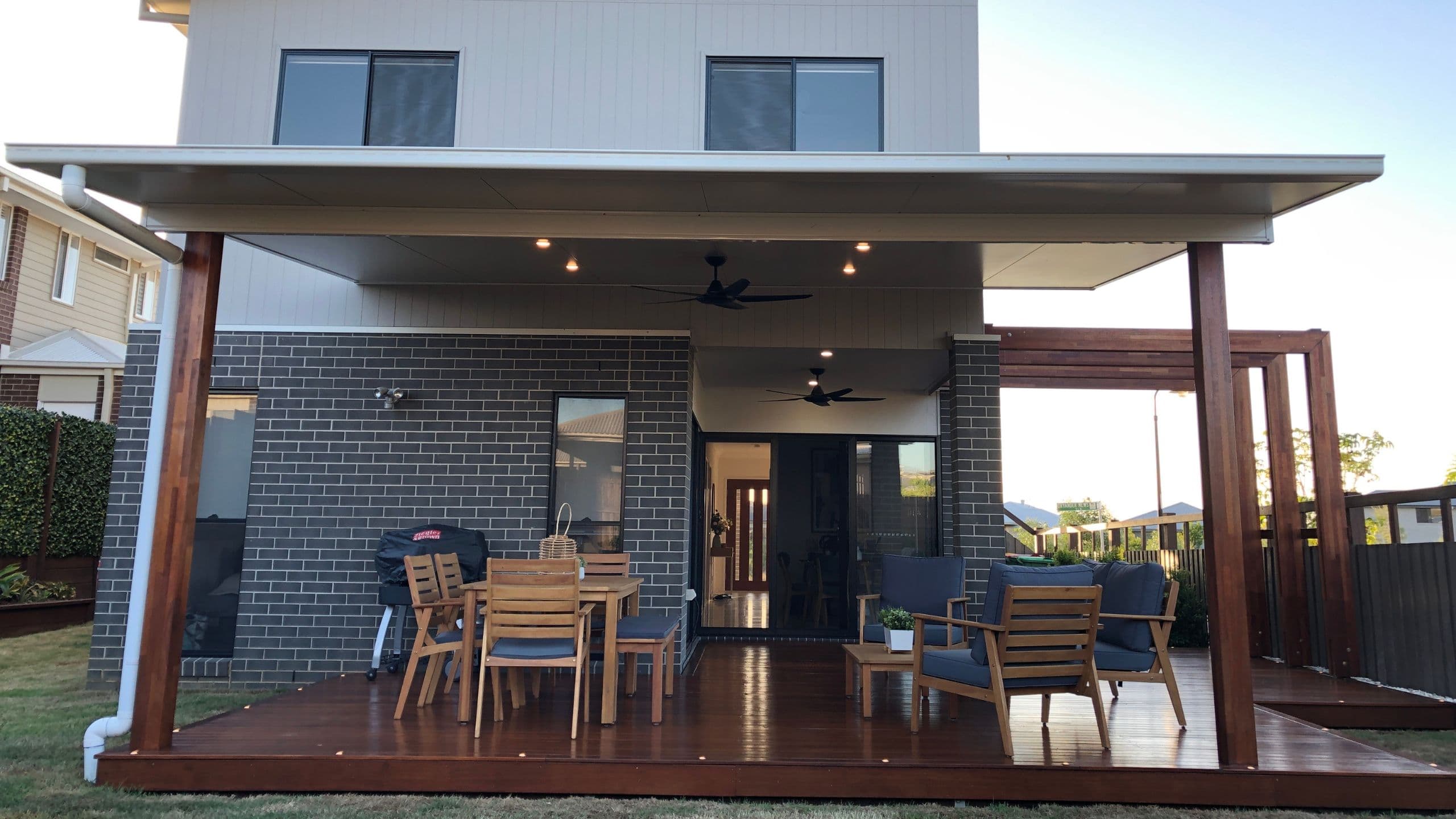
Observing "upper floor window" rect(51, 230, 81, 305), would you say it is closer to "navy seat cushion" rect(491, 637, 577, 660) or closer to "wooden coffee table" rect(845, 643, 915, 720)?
"navy seat cushion" rect(491, 637, 577, 660)

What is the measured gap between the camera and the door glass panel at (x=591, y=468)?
718 centimetres

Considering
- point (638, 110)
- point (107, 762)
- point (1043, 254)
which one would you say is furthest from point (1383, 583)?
point (107, 762)

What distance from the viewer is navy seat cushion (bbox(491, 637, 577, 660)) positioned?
4852 mm

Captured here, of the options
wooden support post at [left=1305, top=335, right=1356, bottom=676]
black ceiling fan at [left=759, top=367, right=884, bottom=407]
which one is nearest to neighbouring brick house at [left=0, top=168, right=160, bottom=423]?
black ceiling fan at [left=759, top=367, right=884, bottom=407]

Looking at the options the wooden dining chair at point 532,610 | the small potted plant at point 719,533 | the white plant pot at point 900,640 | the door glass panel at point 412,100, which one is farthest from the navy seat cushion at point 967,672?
the small potted plant at point 719,533

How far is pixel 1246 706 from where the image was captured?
4.26m

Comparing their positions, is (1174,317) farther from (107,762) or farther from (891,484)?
(107,762)

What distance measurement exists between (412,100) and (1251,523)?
853cm

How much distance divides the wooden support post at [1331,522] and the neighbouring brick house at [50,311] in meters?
15.1

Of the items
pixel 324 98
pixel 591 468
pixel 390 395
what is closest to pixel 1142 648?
pixel 591 468

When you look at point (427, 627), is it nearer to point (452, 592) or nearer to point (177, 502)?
point (452, 592)

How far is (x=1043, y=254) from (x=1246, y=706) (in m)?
3.11

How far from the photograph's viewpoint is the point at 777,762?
4180mm

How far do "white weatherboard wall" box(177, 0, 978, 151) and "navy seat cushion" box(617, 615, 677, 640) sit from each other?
11.9 ft
